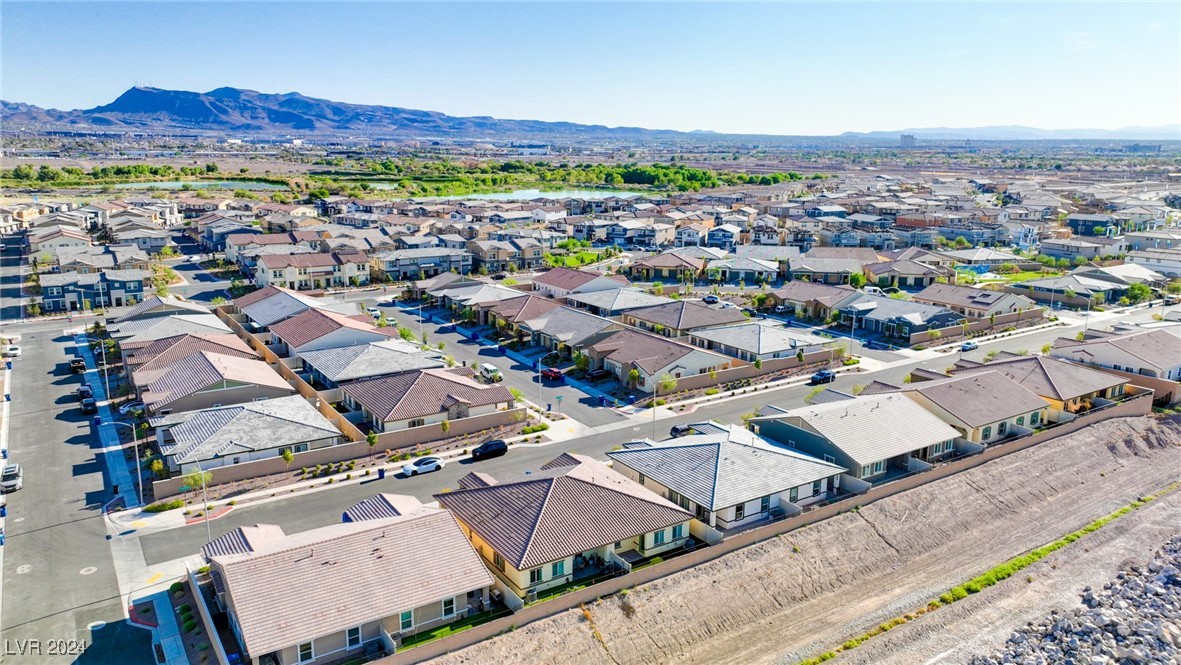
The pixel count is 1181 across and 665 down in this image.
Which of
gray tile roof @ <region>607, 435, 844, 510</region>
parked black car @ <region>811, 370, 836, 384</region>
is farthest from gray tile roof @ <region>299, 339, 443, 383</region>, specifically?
parked black car @ <region>811, 370, 836, 384</region>

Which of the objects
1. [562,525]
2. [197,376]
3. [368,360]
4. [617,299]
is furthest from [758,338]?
[197,376]

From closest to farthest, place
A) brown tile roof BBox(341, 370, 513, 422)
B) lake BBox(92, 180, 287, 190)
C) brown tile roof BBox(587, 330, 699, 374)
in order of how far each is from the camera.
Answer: brown tile roof BBox(341, 370, 513, 422) → brown tile roof BBox(587, 330, 699, 374) → lake BBox(92, 180, 287, 190)

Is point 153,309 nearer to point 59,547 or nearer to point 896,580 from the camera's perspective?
point 59,547

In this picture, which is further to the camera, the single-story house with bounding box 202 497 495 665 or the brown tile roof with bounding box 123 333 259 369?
the brown tile roof with bounding box 123 333 259 369

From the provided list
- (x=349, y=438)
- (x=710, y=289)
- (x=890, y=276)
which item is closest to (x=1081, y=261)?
(x=890, y=276)

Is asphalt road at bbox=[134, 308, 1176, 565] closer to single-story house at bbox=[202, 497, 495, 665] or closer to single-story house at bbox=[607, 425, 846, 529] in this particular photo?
single-story house at bbox=[202, 497, 495, 665]

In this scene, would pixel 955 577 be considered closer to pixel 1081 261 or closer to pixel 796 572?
pixel 796 572

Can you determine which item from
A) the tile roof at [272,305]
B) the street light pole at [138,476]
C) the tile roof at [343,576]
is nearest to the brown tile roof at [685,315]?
the tile roof at [272,305]
